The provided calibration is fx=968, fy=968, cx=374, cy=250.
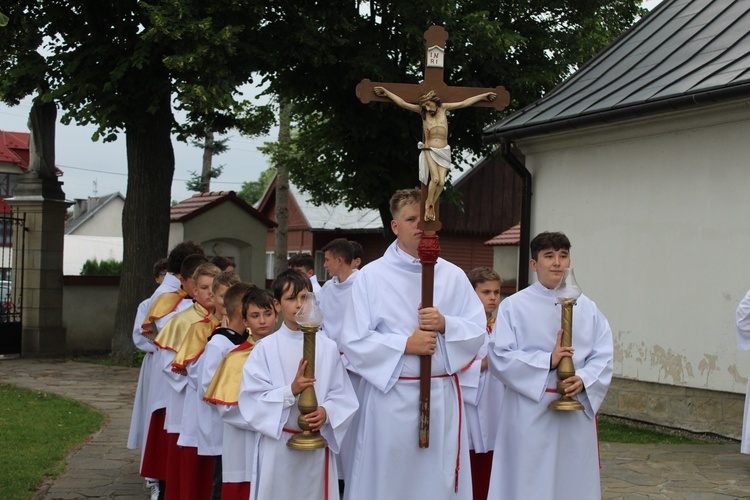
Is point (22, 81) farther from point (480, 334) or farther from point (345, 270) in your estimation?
point (480, 334)

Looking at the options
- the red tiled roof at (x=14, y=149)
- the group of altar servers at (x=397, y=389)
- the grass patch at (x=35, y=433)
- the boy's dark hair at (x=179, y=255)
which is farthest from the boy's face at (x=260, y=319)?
the red tiled roof at (x=14, y=149)

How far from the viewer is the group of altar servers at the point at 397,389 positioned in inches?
193

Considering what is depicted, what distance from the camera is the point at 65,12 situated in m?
15.2

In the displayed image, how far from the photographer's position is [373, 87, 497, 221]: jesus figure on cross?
484 centimetres

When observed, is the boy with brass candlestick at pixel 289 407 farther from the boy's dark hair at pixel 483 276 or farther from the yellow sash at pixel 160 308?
the yellow sash at pixel 160 308

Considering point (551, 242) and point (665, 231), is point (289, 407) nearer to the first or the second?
point (551, 242)

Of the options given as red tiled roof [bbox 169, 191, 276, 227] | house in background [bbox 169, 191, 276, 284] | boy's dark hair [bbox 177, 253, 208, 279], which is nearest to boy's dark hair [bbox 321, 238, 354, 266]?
boy's dark hair [bbox 177, 253, 208, 279]

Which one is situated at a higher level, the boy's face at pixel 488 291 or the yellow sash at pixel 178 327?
the boy's face at pixel 488 291

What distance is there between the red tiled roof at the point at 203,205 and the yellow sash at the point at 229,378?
15408 millimetres

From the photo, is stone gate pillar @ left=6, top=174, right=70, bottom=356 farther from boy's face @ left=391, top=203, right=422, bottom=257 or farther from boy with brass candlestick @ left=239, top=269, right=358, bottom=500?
boy's face @ left=391, top=203, right=422, bottom=257

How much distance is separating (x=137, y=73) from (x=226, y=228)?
23.0 feet

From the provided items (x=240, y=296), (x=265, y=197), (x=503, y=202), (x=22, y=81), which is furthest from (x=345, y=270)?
(x=265, y=197)

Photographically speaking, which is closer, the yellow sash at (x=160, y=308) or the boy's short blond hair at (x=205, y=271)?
the boy's short blond hair at (x=205, y=271)

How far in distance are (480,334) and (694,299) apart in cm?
585
